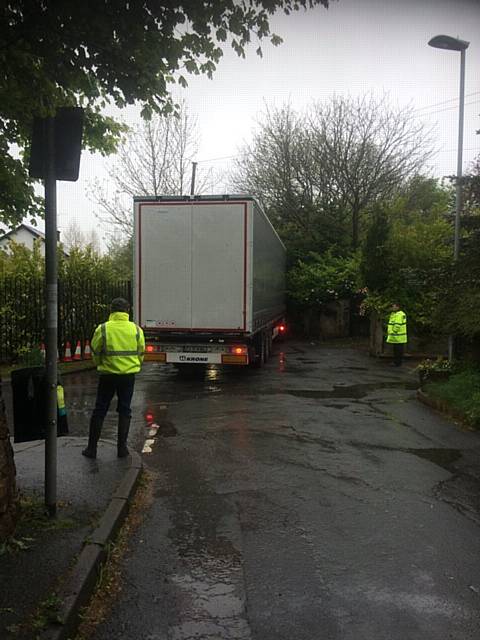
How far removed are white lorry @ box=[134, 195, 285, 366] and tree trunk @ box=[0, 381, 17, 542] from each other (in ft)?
26.6

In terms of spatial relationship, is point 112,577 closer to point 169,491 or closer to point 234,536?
point 234,536

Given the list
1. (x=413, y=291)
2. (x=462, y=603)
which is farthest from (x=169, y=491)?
(x=413, y=291)

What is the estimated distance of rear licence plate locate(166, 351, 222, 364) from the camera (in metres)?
12.2

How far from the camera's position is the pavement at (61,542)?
305cm

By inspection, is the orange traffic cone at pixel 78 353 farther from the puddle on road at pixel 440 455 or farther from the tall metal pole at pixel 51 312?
the tall metal pole at pixel 51 312

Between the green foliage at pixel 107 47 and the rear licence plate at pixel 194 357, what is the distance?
6668 millimetres

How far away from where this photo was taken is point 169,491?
218 inches

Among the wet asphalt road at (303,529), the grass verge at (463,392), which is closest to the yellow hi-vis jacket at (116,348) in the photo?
the wet asphalt road at (303,529)

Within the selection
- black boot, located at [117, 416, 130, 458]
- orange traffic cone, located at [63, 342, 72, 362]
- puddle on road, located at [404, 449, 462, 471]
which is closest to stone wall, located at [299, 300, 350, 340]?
orange traffic cone, located at [63, 342, 72, 362]

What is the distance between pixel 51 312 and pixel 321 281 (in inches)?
885

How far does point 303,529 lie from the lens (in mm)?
4566

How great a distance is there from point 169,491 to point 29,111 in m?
3.85

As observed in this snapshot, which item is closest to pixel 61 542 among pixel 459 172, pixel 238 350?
pixel 238 350

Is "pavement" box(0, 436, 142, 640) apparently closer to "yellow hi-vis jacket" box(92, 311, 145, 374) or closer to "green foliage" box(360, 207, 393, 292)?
"yellow hi-vis jacket" box(92, 311, 145, 374)
